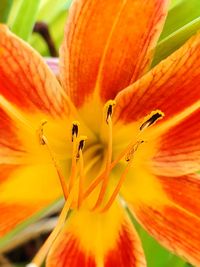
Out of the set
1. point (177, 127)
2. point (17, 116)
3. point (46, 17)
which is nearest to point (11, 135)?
point (17, 116)

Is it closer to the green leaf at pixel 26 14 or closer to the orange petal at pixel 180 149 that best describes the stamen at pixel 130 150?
the orange petal at pixel 180 149

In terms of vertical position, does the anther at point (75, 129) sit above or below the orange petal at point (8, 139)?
below

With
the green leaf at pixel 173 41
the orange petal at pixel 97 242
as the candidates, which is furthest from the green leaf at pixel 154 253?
the green leaf at pixel 173 41

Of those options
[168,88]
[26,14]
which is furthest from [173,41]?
[26,14]

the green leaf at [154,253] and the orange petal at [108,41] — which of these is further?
the green leaf at [154,253]

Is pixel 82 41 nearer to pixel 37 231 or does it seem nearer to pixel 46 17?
pixel 46 17

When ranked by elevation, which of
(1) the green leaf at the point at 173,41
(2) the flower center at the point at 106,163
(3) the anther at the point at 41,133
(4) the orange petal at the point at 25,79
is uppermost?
(4) the orange petal at the point at 25,79

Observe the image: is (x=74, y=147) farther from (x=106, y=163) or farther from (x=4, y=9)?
(x=4, y=9)

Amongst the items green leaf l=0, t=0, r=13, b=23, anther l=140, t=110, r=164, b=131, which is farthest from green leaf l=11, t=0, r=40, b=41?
anther l=140, t=110, r=164, b=131
